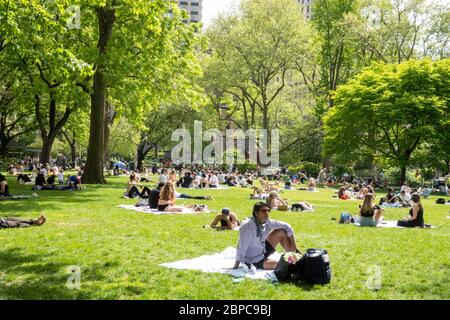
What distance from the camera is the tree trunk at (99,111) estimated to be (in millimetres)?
24858

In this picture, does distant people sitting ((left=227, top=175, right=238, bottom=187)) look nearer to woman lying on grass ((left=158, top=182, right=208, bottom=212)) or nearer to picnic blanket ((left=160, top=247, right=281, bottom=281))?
woman lying on grass ((left=158, top=182, right=208, bottom=212))

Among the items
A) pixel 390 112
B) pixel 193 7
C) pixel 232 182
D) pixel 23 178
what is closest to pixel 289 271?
pixel 23 178

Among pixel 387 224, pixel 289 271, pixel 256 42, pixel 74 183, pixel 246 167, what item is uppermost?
pixel 256 42

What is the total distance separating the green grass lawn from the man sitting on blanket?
0.79 m

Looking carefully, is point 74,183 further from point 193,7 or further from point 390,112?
point 193,7

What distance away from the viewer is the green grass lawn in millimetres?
6676

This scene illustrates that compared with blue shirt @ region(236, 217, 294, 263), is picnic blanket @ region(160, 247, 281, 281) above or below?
below

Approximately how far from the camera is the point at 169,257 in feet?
28.8

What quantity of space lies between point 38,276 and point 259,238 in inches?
141

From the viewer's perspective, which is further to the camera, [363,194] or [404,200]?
[363,194]

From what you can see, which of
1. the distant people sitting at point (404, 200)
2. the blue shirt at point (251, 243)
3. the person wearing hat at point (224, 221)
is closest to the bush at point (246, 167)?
the distant people sitting at point (404, 200)

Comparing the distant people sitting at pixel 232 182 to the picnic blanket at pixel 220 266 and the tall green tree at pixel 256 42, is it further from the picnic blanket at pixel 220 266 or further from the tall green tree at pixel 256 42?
the picnic blanket at pixel 220 266

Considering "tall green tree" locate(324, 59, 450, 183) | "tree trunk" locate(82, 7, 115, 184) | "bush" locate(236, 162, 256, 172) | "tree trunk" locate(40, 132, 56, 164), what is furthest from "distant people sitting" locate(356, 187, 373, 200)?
"bush" locate(236, 162, 256, 172)
